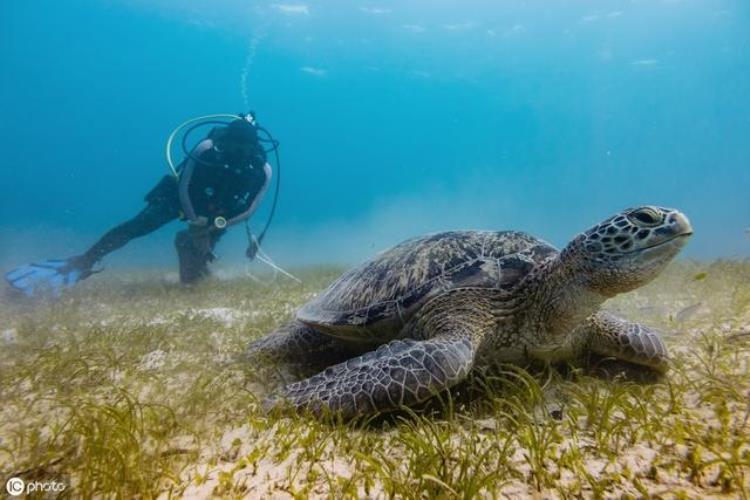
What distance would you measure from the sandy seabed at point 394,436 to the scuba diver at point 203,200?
21.2ft

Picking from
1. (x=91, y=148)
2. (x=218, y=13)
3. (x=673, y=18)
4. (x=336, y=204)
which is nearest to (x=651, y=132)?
(x=673, y=18)

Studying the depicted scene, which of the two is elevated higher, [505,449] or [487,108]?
[487,108]

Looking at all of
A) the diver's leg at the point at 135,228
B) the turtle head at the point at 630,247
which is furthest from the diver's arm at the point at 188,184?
A: the turtle head at the point at 630,247

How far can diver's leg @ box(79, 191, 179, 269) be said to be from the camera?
9.40m

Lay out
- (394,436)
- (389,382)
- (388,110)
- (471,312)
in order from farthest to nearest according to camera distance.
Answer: (388,110) → (471,312) → (389,382) → (394,436)

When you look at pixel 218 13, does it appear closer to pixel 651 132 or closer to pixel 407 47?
pixel 407 47

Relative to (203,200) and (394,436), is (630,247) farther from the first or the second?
(203,200)

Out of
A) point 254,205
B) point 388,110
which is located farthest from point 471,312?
point 388,110

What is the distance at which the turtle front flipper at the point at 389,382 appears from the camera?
6.95 feet

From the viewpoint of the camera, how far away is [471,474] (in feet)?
4.84

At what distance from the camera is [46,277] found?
8.56m

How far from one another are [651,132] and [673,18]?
212 feet

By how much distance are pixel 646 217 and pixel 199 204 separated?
381 inches

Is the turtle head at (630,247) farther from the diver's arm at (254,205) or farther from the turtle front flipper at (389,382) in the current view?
the diver's arm at (254,205)
